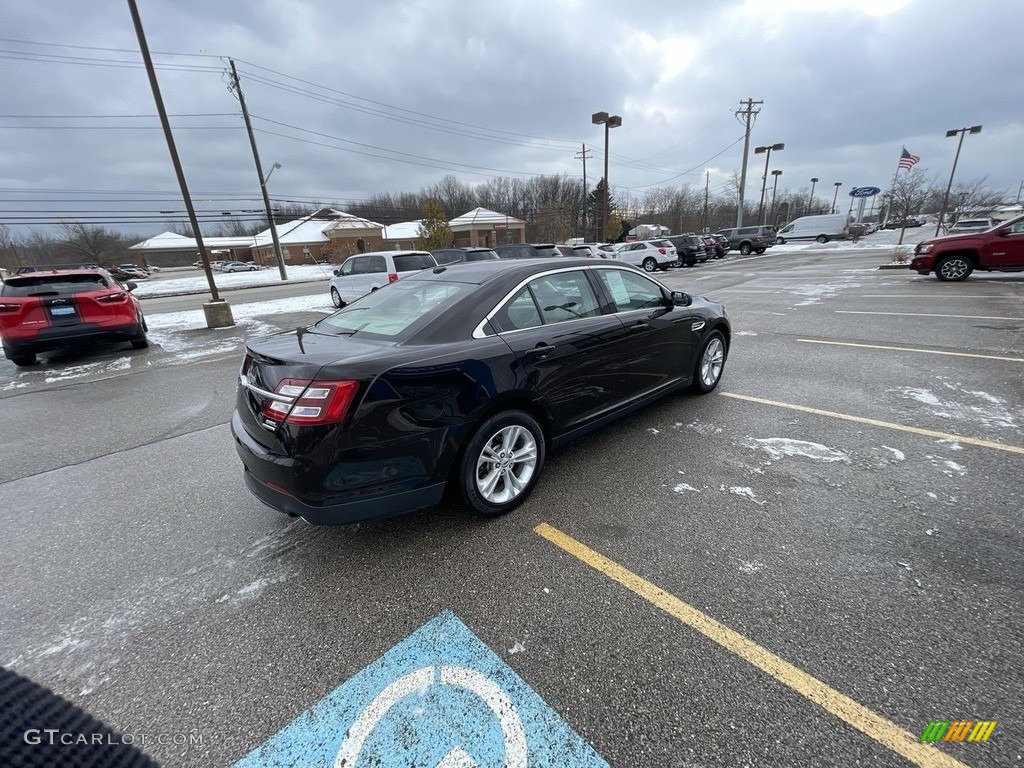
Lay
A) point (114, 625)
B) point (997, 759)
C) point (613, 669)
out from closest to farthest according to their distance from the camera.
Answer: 1. point (997, 759)
2. point (613, 669)
3. point (114, 625)

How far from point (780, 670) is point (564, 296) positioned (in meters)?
2.60

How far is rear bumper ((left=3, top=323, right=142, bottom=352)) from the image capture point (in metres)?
7.32

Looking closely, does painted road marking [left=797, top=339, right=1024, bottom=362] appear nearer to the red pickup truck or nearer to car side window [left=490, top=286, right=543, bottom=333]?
car side window [left=490, top=286, right=543, bottom=333]

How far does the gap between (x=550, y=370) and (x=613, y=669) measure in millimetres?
1793

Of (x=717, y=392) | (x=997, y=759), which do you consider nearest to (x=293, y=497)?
(x=997, y=759)

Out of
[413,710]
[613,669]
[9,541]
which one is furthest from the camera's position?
[9,541]

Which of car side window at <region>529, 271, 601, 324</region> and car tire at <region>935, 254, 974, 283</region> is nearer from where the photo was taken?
car side window at <region>529, 271, 601, 324</region>

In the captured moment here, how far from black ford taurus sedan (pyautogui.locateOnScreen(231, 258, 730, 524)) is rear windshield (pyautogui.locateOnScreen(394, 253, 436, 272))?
1045 cm

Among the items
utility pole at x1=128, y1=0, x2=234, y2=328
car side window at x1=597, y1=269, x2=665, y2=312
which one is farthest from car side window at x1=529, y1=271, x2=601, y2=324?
utility pole at x1=128, y1=0, x2=234, y2=328

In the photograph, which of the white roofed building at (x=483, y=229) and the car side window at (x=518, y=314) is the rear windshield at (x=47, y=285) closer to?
the car side window at (x=518, y=314)

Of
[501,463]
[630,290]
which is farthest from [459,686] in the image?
[630,290]

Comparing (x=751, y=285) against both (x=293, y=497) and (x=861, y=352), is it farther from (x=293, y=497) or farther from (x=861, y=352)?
(x=293, y=497)

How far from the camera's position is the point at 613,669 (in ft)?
6.40

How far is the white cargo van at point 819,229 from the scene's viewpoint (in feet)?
134
